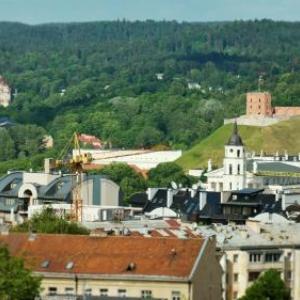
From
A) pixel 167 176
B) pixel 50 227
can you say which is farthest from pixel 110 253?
pixel 167 176

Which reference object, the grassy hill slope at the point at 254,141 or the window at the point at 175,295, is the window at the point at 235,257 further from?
the grassy hill slope at the point at 254,141

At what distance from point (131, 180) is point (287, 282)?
70.3 meters

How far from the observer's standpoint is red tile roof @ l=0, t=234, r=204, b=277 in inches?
2341

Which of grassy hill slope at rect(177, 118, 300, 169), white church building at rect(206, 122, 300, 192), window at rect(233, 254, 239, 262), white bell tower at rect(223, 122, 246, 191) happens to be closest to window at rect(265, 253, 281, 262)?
window at rect(233, 254, 239, 262)

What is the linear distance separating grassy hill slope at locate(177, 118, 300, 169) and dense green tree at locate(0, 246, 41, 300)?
4734 inches

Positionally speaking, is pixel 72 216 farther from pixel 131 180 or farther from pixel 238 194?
pixel 131 180

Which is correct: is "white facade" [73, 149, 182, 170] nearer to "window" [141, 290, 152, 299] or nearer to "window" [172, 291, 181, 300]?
"window" [141, 290, 152, 299]

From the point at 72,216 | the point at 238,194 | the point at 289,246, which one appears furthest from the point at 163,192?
the point at 289,246

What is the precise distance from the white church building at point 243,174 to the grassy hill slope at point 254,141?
122 ft

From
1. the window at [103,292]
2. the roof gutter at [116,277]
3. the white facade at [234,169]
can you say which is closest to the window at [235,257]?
the roof gutter at [116,277]

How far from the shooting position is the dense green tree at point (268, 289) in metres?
62.1

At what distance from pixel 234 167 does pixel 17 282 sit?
73085 mm

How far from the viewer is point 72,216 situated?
91438 mm

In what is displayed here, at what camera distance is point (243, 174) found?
125m
